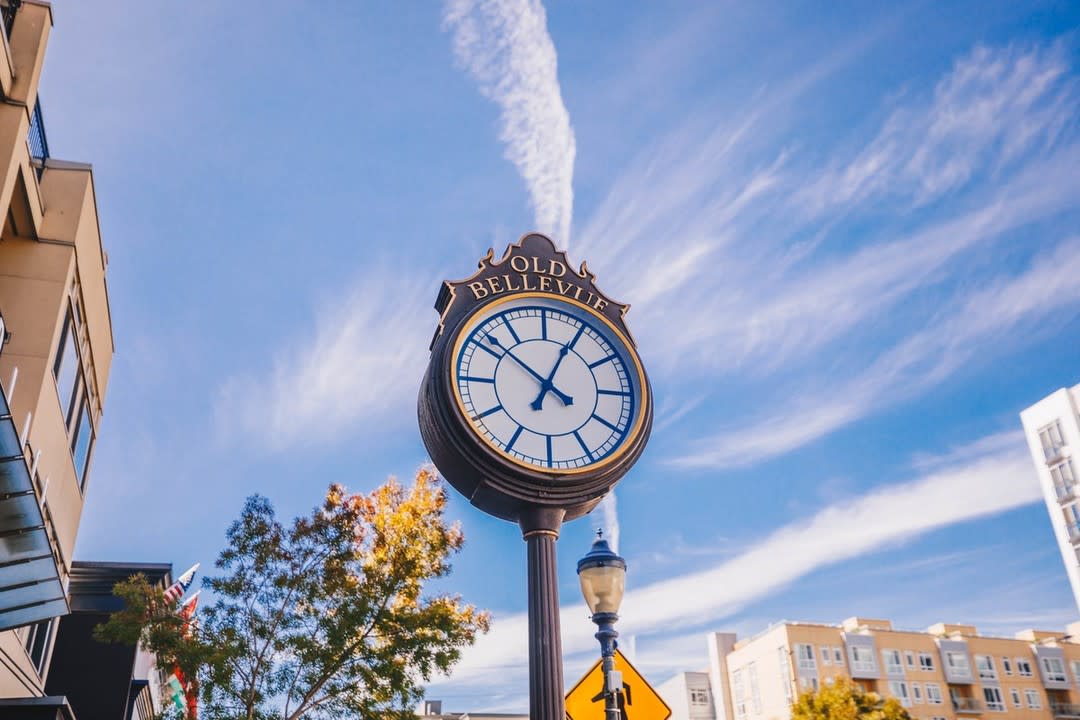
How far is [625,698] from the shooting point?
6.75 meters

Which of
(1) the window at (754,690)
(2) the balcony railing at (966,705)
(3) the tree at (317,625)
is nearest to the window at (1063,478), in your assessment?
(2) the balcony railing at (966,705)

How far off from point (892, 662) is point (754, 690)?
30.5ft

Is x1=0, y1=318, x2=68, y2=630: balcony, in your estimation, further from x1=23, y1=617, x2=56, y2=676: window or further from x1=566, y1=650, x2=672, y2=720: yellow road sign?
x1=23, y1=617, x2=56, y2=676: window

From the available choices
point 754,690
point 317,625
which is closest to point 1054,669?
point 754,690

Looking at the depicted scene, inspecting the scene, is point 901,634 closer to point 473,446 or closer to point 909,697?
point 909,697

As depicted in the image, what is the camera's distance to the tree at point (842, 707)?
2981 centimetres

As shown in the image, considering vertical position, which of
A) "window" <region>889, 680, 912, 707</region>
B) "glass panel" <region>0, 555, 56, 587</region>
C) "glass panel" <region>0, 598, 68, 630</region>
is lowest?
"glass panel" <region>0, 598, 68, 630</region>

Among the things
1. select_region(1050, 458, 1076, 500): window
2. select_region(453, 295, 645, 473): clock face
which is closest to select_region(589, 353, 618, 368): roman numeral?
select_region(453, 295, 645, 473): clock face

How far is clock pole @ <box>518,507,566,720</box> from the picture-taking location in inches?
268

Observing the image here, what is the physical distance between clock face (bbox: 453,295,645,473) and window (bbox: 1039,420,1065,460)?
61190mm

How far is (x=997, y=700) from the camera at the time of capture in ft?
202

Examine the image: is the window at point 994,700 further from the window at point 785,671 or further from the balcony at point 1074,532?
the window at point 785,671

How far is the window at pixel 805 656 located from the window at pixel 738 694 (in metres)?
6.97

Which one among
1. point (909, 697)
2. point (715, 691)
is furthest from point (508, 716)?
point (909, 697)
